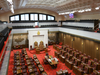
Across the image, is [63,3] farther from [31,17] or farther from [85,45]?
[31,17]

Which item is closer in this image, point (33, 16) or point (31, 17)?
point (31, 17)

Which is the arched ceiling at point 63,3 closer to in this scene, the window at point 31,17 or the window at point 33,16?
the window at point 31,17

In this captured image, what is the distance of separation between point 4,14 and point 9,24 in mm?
2503

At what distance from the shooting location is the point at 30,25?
81.7 ft

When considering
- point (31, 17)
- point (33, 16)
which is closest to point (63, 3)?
point (33, 16)

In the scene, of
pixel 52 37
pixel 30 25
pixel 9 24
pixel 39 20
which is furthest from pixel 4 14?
pixel 52 37

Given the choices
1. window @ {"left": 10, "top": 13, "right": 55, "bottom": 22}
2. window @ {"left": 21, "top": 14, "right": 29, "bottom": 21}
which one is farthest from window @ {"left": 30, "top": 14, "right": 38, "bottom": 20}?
window @ {"left": 21, "top": 14, "right": 29, "bottom": 21}

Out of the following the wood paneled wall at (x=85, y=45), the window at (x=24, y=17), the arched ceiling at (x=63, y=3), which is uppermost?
the arched ceiling at (x=63, y=3)

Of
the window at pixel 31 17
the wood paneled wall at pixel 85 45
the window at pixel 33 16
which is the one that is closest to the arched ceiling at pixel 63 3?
the wood paneled wall at pixel 85 45

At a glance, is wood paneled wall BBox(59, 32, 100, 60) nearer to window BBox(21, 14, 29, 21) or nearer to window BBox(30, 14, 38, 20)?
window BBox(30, 14, 38, 20)

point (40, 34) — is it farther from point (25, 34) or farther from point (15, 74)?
point (15, 74)

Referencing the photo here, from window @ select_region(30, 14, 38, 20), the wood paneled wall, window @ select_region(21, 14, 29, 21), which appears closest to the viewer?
the wood paneled wall

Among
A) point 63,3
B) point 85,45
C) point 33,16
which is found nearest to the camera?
point 85,45

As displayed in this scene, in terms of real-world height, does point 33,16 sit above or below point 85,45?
above
